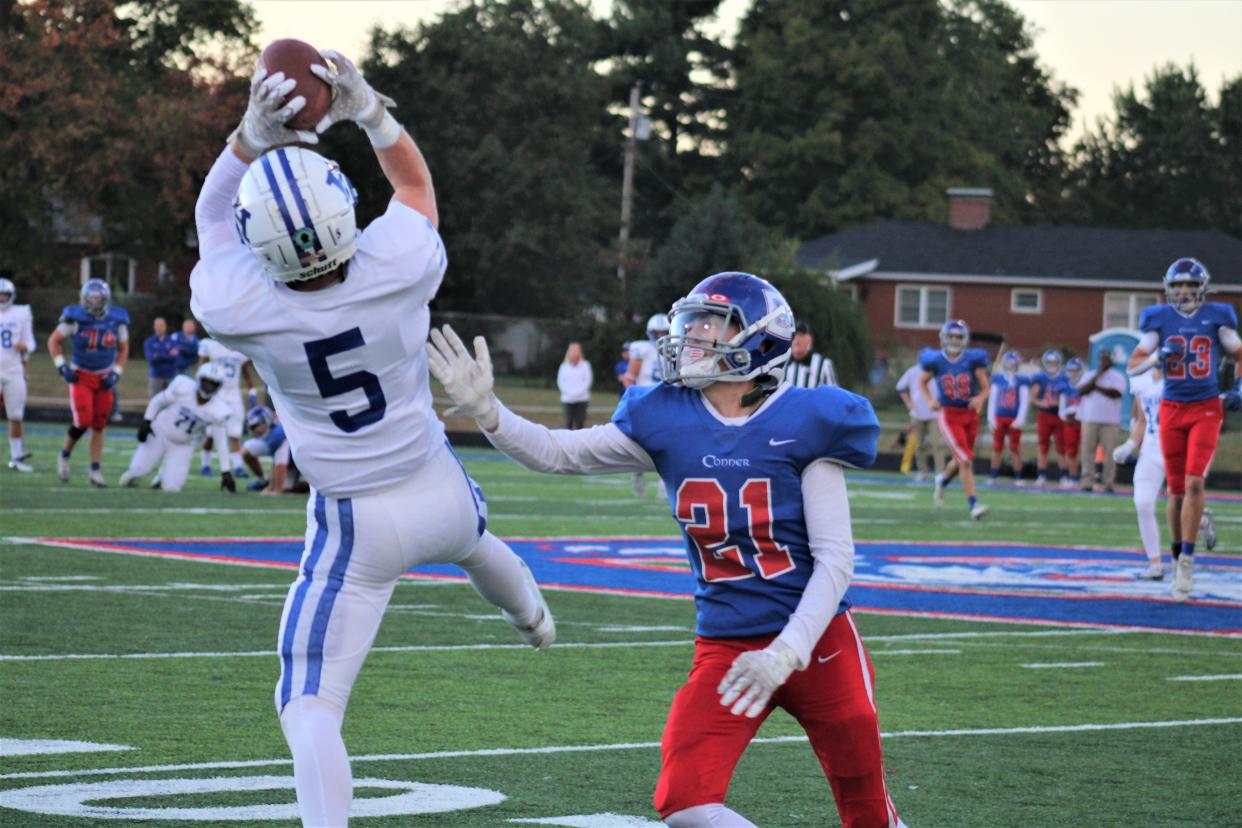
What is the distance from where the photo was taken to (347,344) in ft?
15.5

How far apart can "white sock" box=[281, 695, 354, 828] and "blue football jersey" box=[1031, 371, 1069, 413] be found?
2429cm

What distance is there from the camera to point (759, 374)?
16.3ft

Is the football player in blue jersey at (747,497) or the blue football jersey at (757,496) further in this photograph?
the blue football jersey at (757,496)

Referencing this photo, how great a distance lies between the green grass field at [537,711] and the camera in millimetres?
5867

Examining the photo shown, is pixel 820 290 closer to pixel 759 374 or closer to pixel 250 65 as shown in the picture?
pixel 250 65

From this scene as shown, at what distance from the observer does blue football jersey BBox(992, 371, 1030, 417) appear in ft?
90.8

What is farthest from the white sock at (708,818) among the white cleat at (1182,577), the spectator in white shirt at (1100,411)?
the spectator in white shirt at (1100,411)

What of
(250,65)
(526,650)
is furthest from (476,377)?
(250,65)

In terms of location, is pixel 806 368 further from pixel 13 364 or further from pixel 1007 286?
pixel 1007 286

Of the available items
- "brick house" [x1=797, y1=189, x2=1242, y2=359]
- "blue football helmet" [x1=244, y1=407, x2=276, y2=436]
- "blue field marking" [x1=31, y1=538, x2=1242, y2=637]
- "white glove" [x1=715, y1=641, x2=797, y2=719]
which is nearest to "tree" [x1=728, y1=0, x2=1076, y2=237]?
"brick house" [x1=797, y1=189, x2=1242, y2=359]

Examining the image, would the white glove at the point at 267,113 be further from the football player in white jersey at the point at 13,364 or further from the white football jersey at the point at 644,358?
the white football jersey at the point at 644,358

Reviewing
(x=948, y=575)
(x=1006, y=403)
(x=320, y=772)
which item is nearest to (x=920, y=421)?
(x=1006, y=403)

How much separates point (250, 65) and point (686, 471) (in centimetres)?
4541

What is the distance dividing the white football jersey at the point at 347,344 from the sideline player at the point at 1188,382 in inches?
314
